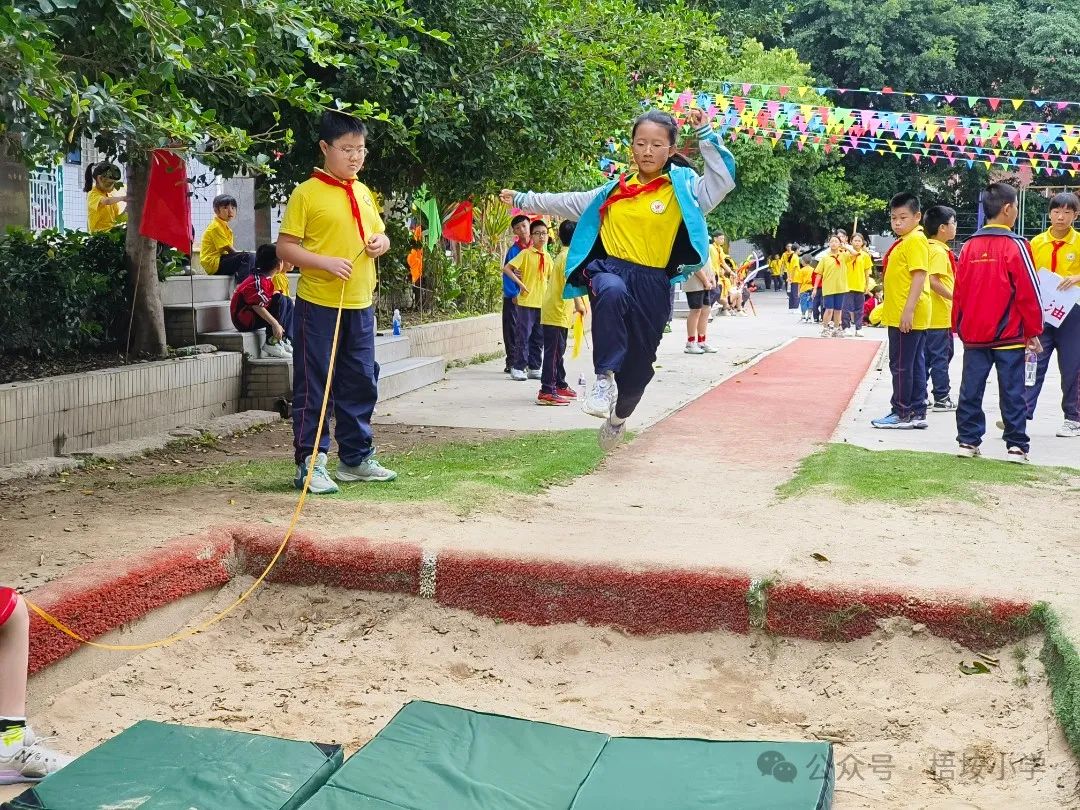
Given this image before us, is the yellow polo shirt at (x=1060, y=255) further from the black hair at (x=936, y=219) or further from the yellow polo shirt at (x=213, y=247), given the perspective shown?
the yellow polo shirt at (x=213, y=247)

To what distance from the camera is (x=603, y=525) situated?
18.7ft

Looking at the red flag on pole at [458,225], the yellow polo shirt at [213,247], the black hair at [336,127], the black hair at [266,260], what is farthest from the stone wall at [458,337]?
the black hair at [336,127]

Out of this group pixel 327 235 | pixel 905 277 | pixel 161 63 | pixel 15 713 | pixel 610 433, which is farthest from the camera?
Result: pixel 905 277

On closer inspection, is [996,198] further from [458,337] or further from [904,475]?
[458,337]

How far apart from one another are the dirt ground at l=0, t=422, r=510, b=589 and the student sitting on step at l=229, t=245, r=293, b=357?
2496mm

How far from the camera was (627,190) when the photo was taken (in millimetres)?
5996

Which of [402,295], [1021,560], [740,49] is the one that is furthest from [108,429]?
[740,49]

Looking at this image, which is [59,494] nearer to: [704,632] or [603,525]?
[603,525]

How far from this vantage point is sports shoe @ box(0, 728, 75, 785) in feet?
11.0

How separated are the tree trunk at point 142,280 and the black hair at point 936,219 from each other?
21.0ft

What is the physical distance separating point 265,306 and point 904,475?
5.45 metres

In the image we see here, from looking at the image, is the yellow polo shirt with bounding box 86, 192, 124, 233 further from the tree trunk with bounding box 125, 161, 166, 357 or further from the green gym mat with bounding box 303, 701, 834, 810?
the green gym mat with bounding box 303, 701, 834, 810

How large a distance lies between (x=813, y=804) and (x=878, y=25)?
35.1 metres

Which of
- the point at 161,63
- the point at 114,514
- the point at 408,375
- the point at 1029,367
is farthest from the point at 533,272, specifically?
the point at 161,63
